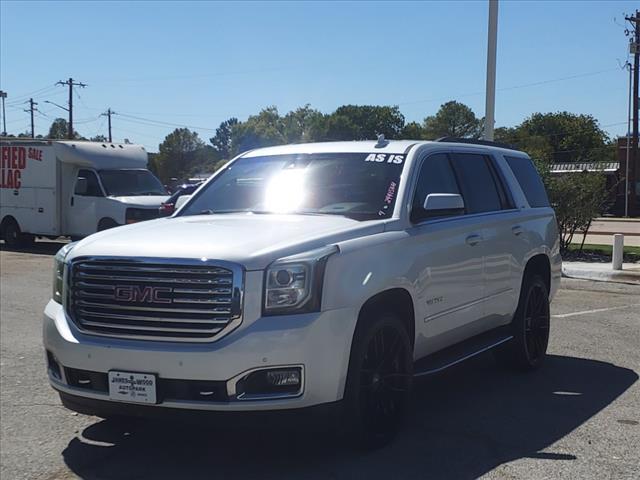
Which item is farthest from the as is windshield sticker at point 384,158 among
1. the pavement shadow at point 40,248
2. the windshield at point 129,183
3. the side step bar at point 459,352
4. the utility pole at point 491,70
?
the pavement shadow at point 40,248

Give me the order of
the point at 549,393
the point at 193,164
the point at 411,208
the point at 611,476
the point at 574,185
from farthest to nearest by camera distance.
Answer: the point at 193,164
the point at 574,185
the point at 549,393
the point at 411,208
the point at 611,476

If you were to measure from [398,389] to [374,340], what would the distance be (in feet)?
1.55

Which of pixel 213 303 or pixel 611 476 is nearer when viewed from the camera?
pixel 213 303

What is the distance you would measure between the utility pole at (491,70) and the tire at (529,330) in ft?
30.6

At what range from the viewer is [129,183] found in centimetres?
2023

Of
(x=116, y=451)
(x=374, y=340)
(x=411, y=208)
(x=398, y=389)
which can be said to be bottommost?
(x=116, y=451)

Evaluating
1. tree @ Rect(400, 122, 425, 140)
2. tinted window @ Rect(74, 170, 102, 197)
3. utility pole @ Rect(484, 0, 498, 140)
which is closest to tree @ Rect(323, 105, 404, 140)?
tree @ Rect(400, 122, 425, 140)

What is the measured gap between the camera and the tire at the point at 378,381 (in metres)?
4.38

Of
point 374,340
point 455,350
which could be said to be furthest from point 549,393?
point 374,340

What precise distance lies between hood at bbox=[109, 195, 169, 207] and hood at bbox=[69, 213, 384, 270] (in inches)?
561

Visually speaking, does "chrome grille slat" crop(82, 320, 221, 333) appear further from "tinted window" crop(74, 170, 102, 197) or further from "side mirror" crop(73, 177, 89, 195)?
"side mirror" crop(73, 177, 89, 195)

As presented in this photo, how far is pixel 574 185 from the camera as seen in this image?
18.6 metres

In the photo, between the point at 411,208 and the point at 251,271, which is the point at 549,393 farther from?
the point at 251,271

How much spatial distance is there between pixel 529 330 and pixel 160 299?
13.0 ft
